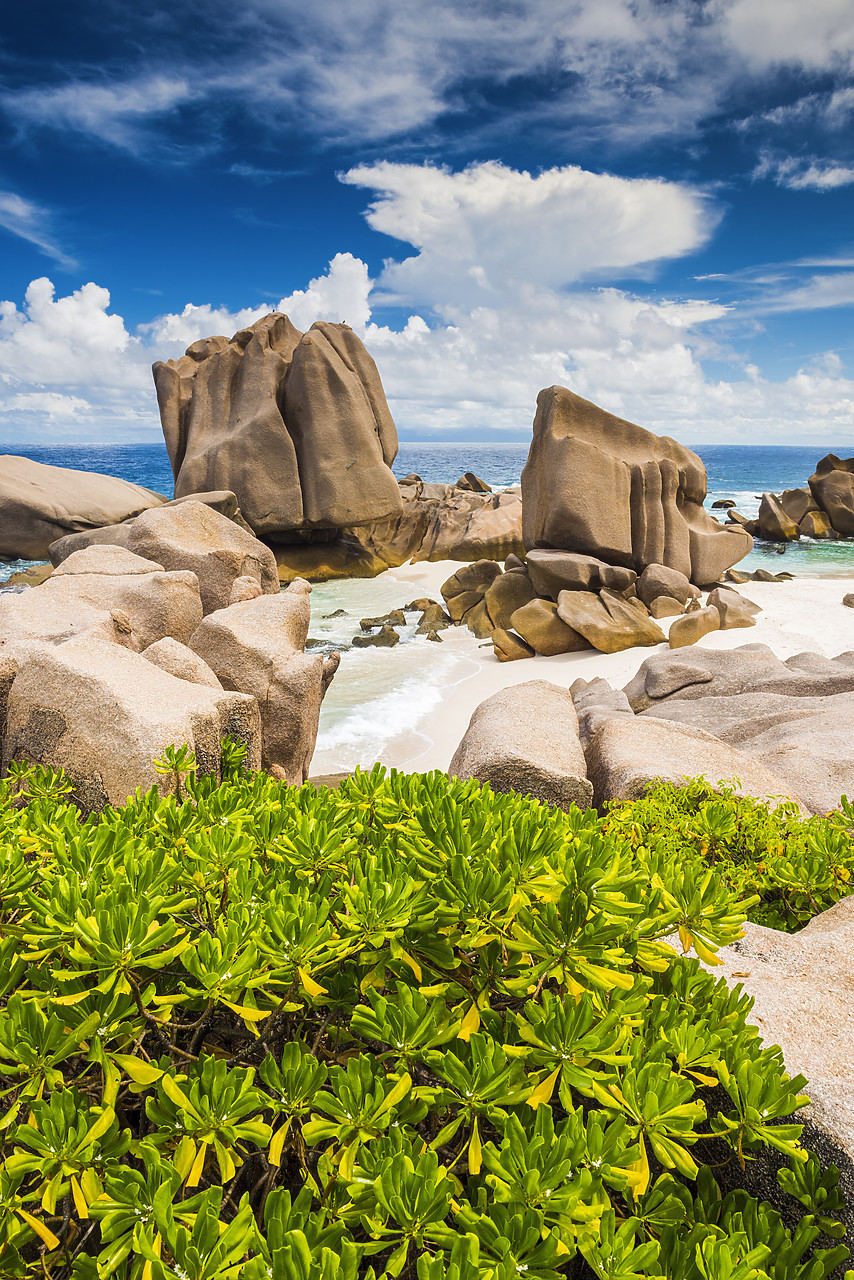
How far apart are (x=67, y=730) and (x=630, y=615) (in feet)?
37.2

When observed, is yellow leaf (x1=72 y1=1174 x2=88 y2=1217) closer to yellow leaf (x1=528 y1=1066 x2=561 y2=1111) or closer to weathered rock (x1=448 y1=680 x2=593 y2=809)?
yellow leaf (x1=528 y1=1066 x2=561 y2=1111)

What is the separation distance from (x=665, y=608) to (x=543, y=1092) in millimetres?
14602

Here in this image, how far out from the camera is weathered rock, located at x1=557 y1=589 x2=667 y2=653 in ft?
43.3

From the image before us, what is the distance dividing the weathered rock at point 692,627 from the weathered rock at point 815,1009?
11.2 meters

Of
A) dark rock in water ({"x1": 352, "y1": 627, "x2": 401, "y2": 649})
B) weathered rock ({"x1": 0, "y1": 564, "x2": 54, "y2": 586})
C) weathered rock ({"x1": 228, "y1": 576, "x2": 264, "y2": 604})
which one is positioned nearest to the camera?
weathered rock ({"x1": 228, "y1": 576, "x2": 264, "y2": 604})

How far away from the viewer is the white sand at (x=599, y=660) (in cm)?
969

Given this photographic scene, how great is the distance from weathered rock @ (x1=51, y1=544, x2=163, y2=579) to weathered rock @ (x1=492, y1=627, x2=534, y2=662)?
750 cm

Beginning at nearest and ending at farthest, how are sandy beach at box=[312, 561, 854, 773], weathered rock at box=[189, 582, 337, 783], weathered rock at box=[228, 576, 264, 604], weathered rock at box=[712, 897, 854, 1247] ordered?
weathered rock at box=[712, 897, 854, 1247]
weathered rock at box=[189, 582, 337, 783]
weathered rock at box=[228, 576, 264, 604]
sandy beach at box=[312, 561, 854, 773]

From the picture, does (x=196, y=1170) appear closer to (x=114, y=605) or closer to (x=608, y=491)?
(x=114, y=605)

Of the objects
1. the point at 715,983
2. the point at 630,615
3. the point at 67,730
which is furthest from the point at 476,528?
the point at 715,983

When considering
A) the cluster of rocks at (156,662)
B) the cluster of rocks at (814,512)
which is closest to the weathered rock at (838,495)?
the cluster of rocks at (814,512)

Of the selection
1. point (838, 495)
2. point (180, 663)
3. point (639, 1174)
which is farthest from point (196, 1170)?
point (838, 495)

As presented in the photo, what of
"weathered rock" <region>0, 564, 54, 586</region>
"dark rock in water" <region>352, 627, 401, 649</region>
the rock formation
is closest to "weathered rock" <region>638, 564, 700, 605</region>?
"dark rock in water" <region>352, 627, 401, 649</region>

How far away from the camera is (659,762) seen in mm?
4492
